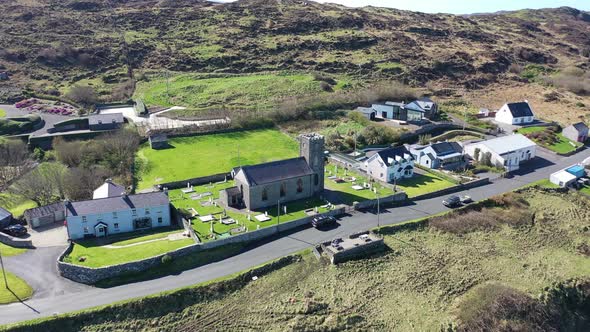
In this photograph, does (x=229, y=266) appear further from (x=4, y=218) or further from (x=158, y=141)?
(x=158, y=141)

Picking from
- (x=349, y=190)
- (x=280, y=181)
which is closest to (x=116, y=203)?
(x=280, y=181)

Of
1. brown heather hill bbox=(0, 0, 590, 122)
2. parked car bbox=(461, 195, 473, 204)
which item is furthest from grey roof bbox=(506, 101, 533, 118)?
parked car bbox=(461, 195, 473, 204)

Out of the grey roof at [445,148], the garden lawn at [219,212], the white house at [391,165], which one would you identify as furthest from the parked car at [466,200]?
the garden lawn at [219,212]

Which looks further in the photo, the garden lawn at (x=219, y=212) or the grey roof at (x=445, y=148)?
the grey roof at (x=445, y=148)

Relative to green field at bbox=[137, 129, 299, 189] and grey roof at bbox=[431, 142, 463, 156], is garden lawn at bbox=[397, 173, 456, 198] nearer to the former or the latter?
grey roof at bbox=[431, 142, 463, 156]

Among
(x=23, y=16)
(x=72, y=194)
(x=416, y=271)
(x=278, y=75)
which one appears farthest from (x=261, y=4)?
(x=416, y=271)

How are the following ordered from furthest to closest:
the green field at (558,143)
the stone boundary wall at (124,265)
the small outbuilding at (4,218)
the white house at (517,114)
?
Answer: the white house at (517,114) < the green field at (558,143) < the small outbuilding at (4,218) < the stone boundary wall at (124,265)

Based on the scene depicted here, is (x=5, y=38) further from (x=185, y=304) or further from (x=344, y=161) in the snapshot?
(x=185, y=304)

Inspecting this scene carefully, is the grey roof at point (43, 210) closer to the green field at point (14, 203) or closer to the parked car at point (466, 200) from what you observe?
the green field at point (14, 203)
